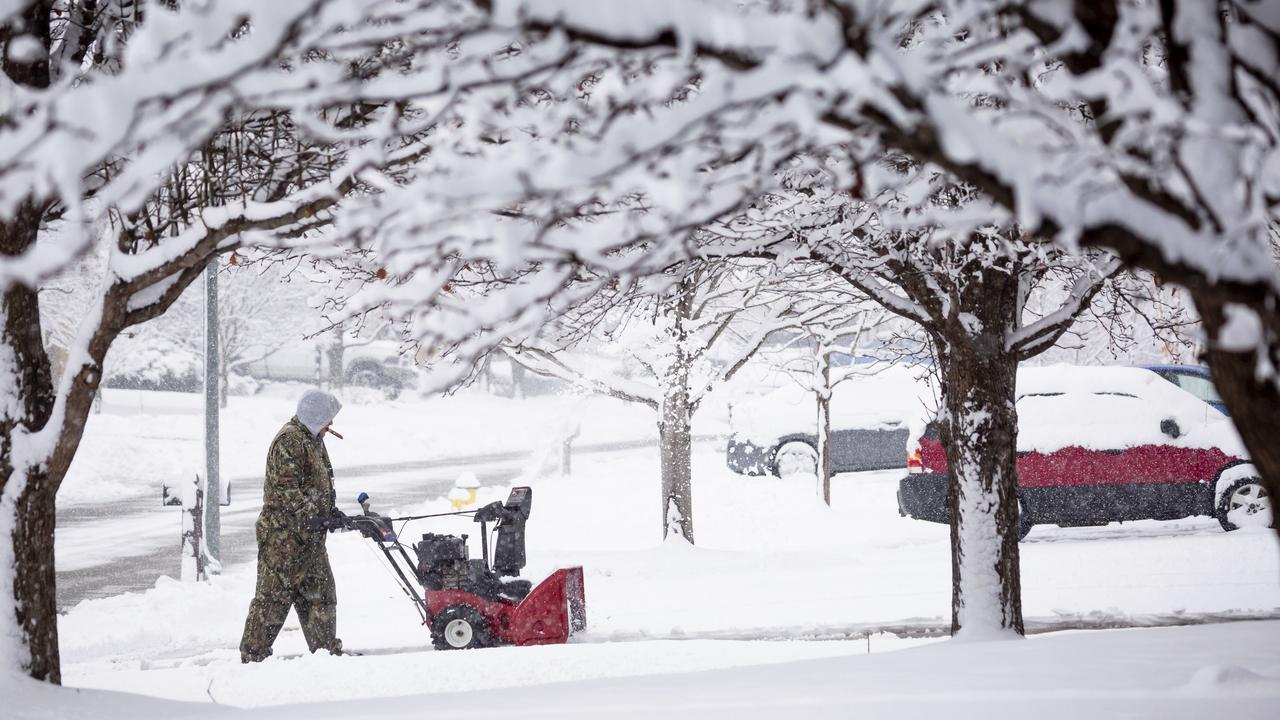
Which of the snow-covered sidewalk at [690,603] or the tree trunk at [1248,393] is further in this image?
the snow-covered sidewalk at [690,603]

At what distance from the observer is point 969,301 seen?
627 cm

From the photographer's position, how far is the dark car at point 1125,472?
11547 millimetres

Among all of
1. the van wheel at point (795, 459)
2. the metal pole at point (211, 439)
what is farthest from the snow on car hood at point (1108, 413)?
the metal pole at point (211, 439)

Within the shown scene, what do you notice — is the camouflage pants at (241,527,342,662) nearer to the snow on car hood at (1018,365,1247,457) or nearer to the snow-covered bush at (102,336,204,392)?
the snow on car hood at (1018,365,1247,457)

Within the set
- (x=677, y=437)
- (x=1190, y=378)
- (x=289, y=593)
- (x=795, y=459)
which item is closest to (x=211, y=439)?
(x=289, y=593)

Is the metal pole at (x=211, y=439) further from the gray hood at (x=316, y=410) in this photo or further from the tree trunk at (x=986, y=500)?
the tree trunk at (x=986, y=500)

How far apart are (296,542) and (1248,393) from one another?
5.71 metres

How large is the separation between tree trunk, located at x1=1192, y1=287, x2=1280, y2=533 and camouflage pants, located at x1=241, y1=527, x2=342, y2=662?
5.49 meters

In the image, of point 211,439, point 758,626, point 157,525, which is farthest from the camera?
point 157,525

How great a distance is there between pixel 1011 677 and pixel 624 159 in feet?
10.0

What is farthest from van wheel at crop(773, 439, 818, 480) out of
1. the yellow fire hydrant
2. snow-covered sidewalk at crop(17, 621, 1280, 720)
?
snow-covered sidewalk at crop(17, 621, 1280, 720)

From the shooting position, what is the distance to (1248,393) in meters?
2.61

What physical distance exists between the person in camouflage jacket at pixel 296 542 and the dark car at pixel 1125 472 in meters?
6.96

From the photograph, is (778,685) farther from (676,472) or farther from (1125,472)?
(1125,472)
